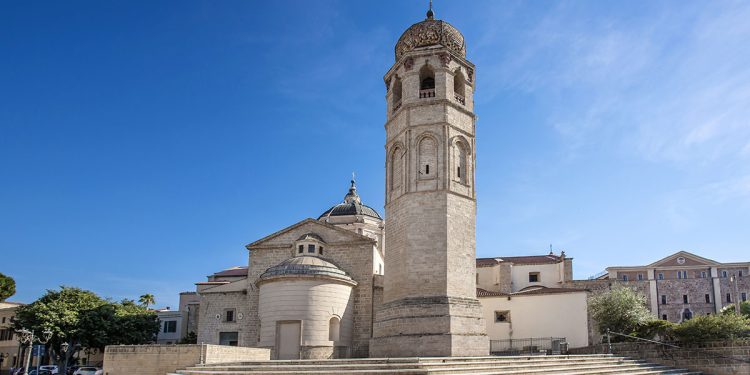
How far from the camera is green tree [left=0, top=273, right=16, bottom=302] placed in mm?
51188

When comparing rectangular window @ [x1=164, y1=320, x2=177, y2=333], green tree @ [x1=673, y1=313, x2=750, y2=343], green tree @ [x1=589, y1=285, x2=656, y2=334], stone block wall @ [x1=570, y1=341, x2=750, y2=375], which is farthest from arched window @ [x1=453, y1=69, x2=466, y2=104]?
rectangular window @ [x1=164, y1=320, x2=177, y2=333]

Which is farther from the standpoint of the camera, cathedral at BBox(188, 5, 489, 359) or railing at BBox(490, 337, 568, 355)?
railing at BBox(490, 337, 568, 355)

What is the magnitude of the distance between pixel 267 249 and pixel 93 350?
19.5 m

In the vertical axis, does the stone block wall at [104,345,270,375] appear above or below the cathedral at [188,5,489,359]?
below

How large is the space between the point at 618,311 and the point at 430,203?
18.3 m

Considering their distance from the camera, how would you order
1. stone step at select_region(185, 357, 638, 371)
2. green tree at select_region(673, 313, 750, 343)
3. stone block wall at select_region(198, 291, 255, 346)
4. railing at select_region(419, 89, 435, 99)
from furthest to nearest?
stone block wall at select_region(198, 291, 255, 346), railing at select_region(419, 89, 435, 99), green tree at select_region(673, 313, 750, 343), stone step at select_region(185, 357, 638, 371)

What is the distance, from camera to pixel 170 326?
4350 cm

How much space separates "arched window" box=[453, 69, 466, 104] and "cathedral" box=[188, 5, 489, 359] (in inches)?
2.0

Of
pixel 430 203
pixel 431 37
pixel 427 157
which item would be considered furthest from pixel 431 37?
pixel 430 203

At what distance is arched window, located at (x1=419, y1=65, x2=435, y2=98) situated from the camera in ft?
83.0

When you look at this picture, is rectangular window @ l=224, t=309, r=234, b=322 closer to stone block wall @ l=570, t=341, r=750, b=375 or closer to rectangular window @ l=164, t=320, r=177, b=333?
rectangular window @ l=164, t=320, r=177, b=333

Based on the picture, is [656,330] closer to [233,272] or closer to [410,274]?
[410,274]

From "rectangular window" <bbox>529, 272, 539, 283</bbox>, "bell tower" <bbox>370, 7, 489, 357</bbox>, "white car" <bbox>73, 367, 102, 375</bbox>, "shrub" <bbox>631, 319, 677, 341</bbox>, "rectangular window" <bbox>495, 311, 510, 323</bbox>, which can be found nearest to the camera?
"bell tower" <bbox>370, 7, 489, 357</bbox>

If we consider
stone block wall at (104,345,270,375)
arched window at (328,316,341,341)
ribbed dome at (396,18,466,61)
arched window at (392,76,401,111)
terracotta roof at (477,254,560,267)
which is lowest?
stone block wall at (104,345,270,375)
